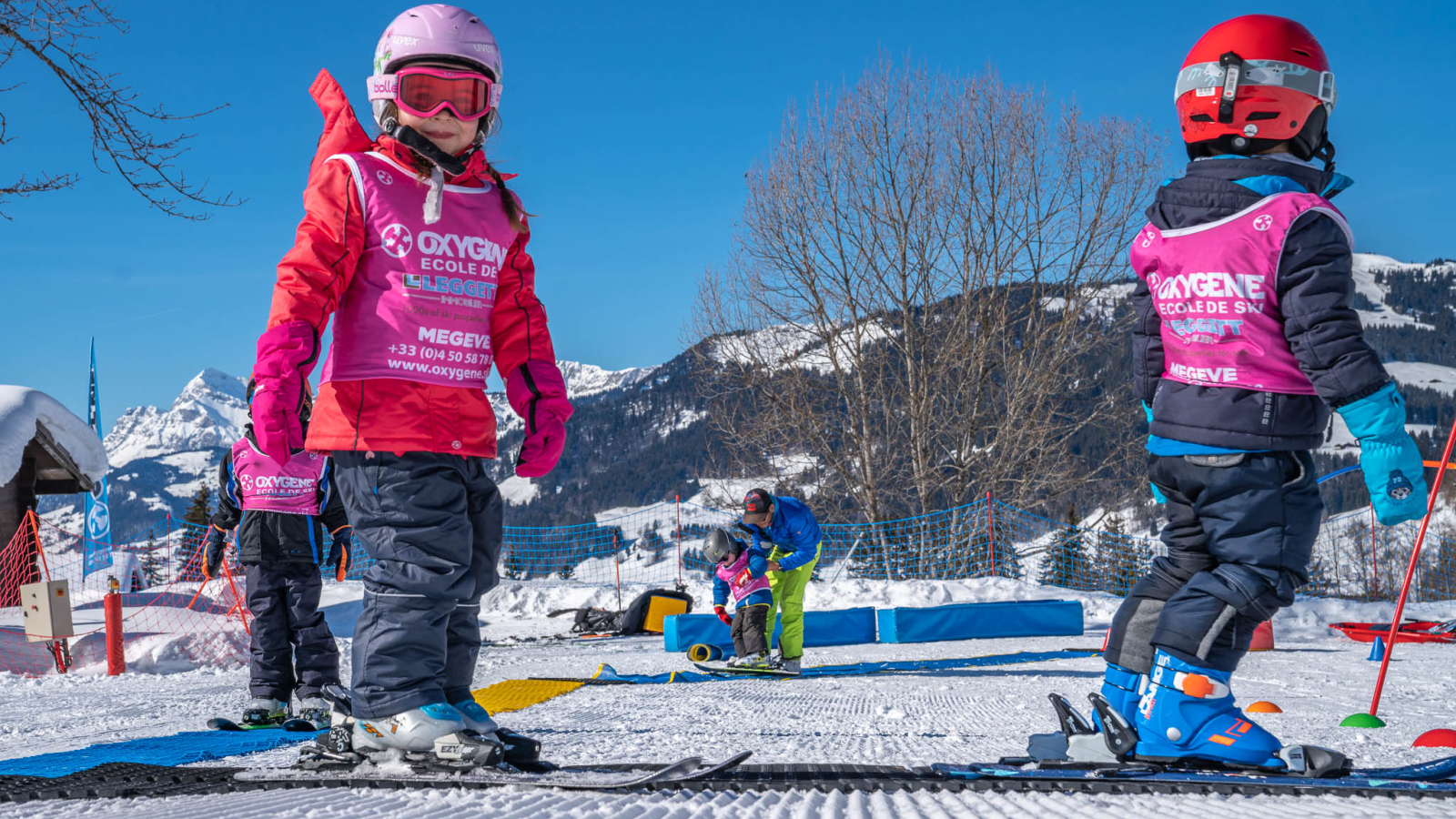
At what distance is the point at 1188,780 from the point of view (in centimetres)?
174

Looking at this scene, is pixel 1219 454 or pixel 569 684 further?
pixel 569 684

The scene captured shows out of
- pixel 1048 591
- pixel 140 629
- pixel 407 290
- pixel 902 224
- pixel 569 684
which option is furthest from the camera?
pixel 902 224

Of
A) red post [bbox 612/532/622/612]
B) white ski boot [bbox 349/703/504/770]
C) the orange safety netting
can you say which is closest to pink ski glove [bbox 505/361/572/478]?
white ski boot [bbox 349/703/504/770]

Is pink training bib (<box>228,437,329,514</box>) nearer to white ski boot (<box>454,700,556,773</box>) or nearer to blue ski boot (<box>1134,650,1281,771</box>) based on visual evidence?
white ski boot (<box>454,700,556,773</box>)

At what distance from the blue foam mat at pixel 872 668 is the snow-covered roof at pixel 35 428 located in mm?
11129

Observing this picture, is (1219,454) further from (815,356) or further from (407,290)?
(815,356)

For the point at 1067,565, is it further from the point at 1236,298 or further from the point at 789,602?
the point at 1236,298

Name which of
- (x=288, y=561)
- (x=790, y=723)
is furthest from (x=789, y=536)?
(x=288, y=561)

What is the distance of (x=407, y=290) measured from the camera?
226cm

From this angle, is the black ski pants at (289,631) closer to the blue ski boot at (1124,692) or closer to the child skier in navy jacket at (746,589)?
the child skier in navy jacket at (746,589)

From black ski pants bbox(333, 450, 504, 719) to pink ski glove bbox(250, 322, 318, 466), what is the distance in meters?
0.18

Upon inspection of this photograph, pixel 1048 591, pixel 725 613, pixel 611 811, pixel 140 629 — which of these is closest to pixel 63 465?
pixel 140 629

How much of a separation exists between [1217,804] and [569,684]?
11.9 ft

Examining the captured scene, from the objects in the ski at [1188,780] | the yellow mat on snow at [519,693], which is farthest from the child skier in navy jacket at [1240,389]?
the yellow mat on snow at [519,693]
